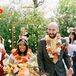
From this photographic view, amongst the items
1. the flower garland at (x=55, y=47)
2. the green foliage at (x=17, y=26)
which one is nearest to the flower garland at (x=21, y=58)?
the flower garland at (x=55, y=47)

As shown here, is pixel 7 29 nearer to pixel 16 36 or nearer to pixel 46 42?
pixel 16 36

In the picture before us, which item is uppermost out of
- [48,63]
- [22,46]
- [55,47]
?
[55,47]

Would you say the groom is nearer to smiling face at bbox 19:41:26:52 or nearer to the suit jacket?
the suit jacket

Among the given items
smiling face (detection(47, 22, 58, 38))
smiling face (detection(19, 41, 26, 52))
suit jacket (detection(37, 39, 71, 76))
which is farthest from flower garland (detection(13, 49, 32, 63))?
smiling face (detection(47, 22, 58, 38))

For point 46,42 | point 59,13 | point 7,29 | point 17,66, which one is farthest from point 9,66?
point 59,13

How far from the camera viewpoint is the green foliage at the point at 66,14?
24.3 meters

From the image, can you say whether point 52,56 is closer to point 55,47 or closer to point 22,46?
point 55,47

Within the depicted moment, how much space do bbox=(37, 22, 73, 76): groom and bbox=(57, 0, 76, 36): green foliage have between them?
15056 millimetres

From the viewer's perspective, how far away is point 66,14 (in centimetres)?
2522

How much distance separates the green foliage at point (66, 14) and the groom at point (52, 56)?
49.4 ft

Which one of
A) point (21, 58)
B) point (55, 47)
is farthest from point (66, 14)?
point (55, 47)

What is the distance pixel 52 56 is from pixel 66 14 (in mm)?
16687

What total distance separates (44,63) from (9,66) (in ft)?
4.69

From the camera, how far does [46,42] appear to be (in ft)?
29.3
